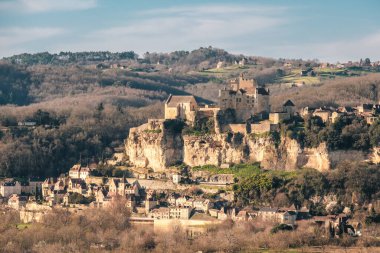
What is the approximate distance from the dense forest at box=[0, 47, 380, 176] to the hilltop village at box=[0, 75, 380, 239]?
2.15 metres

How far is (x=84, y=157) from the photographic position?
80250mm

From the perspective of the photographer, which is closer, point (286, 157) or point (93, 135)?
point (286, 157)

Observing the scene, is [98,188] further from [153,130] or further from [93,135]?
[93,135]

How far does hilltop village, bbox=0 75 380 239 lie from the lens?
212 ft

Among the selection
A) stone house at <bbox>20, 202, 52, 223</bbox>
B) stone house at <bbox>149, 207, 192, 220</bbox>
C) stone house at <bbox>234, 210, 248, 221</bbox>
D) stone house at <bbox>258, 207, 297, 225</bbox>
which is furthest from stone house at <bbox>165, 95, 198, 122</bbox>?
stone house at <bbox>258, 207, 297, 225</bbox>

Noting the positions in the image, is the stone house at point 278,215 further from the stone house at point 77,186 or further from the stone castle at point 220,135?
the stone house at point 77,186

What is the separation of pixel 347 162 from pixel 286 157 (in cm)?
428

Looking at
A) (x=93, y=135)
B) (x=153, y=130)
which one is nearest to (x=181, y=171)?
(x=153, y=130)

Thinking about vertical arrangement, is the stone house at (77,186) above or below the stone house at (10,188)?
above

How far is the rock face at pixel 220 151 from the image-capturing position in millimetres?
65938

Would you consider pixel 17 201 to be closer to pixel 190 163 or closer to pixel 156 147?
pixel 156 147

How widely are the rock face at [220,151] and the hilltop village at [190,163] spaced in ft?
0.20

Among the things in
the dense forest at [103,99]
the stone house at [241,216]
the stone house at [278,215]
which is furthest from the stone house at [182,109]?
the stone house at [278,215]

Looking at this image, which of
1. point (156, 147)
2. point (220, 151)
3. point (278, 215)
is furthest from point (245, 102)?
point (278, 215)
